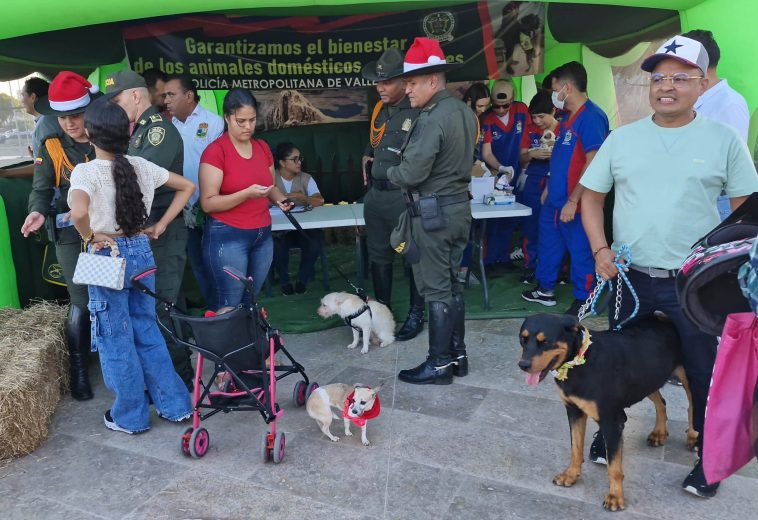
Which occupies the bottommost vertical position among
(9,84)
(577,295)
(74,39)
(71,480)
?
(71,480)

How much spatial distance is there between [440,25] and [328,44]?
4.20 ft

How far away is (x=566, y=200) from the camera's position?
16.6ft

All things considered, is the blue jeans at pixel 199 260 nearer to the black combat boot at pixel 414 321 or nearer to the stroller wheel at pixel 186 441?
the black combat boot at pixel 414 321

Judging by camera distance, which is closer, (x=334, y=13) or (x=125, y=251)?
(x=125, y=251)

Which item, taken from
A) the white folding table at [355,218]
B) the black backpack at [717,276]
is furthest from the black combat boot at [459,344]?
the black backpack at [717,276]

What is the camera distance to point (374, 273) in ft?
16.4

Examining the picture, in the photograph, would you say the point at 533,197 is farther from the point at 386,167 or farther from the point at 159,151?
the point at 159,151

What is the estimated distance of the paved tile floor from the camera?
2684 millimetres

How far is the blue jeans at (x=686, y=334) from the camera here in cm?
261

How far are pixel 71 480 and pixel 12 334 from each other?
4.16 ft

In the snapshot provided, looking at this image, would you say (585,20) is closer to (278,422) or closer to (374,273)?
(374,273)

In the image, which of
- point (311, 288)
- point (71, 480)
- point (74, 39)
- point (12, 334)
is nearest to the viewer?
point (71, 480)

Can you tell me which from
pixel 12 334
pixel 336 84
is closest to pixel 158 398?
pixel 12 334

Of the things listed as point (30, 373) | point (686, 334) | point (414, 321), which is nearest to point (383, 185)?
point (414, 321)
